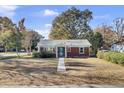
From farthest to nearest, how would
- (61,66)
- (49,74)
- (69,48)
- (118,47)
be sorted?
(69,48), (118,47), (61,66), (49,74)

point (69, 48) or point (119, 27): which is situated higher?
point (119, 27)

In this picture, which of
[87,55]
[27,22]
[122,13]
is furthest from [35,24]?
[87,55]

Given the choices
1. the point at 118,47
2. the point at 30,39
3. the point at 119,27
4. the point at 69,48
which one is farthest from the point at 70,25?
the point at 69,48

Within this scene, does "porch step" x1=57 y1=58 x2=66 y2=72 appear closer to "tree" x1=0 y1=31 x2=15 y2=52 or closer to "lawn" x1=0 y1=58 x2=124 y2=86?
"lawn" x1=0 y1=58 x2=124 y2=86

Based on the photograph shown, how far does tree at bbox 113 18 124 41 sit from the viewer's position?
10.7 meters

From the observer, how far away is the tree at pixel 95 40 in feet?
38.5

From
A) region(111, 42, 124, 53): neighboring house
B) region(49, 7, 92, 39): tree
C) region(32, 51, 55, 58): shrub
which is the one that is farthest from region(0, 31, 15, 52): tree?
region(111, 42, 124, 53): neighboring house

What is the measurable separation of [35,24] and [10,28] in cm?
107

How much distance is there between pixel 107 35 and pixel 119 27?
0.94 m

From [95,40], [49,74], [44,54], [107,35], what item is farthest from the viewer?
[44,54]

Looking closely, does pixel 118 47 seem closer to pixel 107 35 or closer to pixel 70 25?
pixel 107 35

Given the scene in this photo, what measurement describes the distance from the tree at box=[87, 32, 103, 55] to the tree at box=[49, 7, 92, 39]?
36 centimetres

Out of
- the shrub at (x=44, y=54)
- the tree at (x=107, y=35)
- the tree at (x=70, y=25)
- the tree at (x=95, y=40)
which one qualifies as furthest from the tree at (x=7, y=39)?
the tree at (x=107, y=35)

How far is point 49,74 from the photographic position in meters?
10.8
